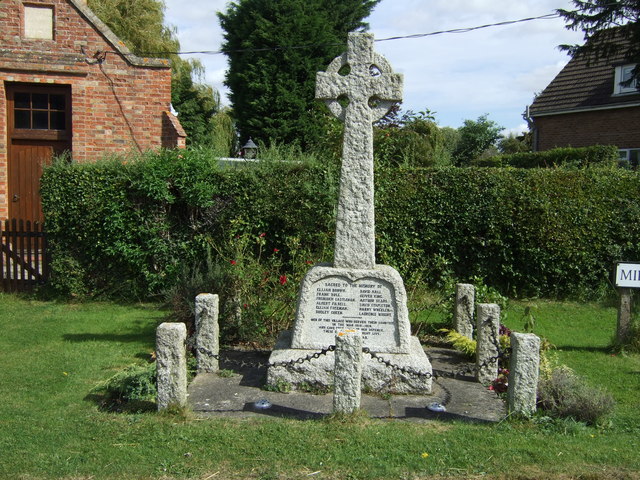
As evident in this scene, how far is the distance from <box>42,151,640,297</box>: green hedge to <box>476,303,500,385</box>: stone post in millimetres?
3680

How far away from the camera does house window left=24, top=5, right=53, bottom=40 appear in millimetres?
13031

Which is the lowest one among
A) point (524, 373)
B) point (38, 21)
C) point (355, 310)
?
point (524, 373)

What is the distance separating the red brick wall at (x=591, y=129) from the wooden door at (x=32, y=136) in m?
18.6

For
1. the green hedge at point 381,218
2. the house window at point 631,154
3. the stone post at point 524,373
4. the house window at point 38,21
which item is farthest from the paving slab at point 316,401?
the house window at point 631,154

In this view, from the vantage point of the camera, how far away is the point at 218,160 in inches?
434

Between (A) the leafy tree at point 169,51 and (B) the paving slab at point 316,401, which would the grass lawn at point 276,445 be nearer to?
(B) the paving slab at point 316,401

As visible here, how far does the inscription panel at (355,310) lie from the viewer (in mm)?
6238

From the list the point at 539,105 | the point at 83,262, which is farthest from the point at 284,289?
the point at 539,105

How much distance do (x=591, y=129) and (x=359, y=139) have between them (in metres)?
20.1

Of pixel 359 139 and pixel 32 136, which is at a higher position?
pixel 32 136

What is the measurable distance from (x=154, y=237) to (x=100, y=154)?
3.93 m

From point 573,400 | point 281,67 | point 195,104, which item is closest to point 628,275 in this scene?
point 573,400

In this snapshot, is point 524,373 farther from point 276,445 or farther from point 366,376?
point 276,445

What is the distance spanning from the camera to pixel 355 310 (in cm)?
627
